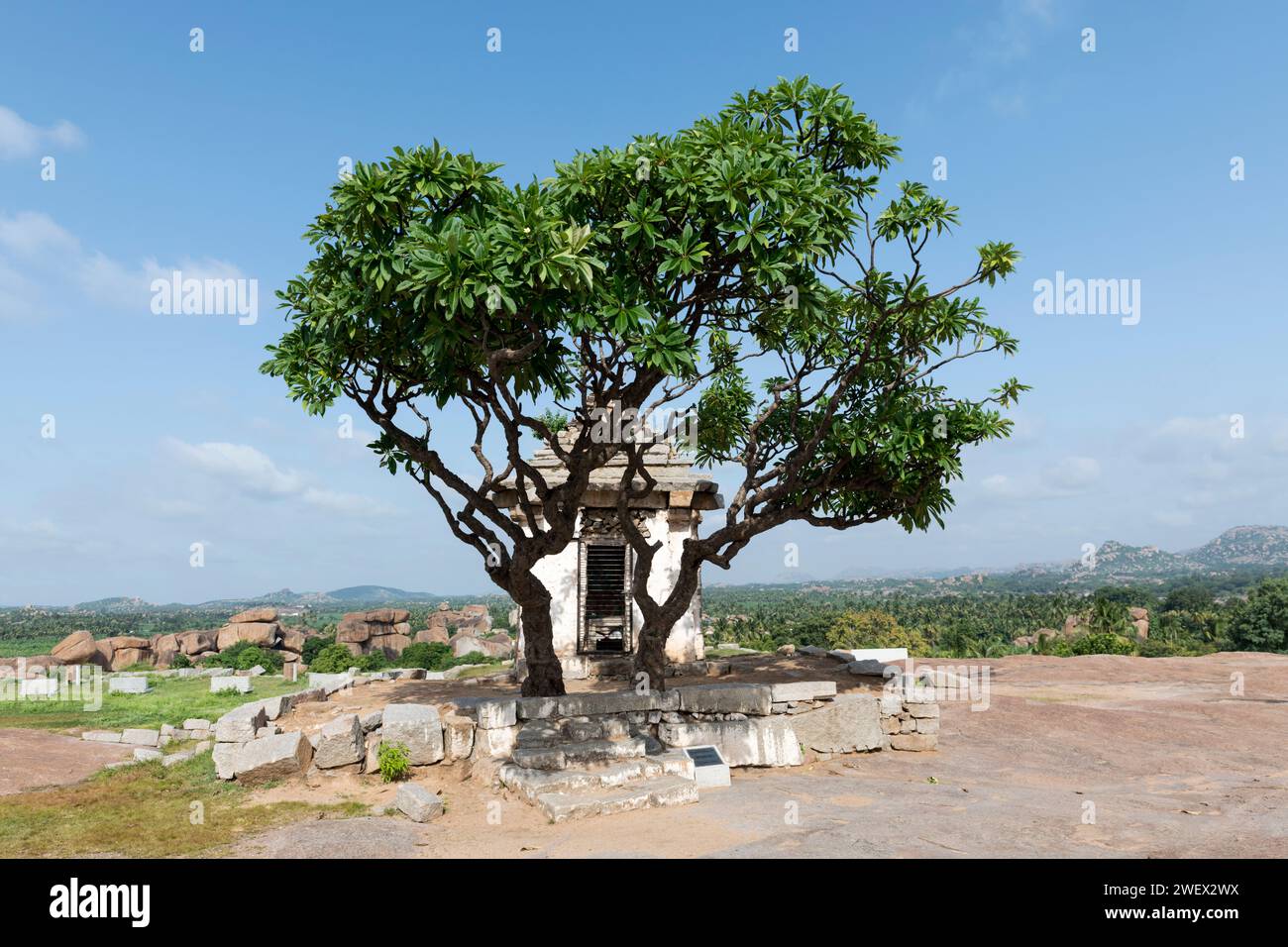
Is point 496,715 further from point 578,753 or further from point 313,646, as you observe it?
point 313,646

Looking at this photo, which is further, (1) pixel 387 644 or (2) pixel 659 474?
(1) pixel 387 644

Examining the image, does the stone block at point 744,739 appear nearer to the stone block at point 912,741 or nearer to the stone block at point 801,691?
the stone block at point 801,691

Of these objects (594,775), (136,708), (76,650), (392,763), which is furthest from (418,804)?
(76,650)

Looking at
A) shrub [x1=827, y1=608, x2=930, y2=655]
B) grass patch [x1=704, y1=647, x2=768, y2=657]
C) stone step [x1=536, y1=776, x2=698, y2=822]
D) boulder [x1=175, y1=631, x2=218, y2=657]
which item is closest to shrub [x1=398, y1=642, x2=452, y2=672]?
grass patch [x1=704, y1=647, x2=768, y2=657]

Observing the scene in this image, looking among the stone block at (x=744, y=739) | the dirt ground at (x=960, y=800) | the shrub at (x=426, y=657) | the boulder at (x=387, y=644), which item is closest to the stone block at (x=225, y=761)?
the dirt ground at (x=960, y=800)

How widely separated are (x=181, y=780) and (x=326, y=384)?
18.9 ft

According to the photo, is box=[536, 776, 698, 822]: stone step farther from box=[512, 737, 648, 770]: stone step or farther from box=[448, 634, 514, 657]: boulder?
box=[448, 634, 514, 657]: boulder

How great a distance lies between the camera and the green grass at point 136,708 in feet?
55.7

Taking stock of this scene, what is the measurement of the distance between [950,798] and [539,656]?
603cm

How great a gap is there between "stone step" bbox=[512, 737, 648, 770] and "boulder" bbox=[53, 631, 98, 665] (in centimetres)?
3151

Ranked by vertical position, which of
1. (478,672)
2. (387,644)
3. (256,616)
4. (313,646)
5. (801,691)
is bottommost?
(387,644)

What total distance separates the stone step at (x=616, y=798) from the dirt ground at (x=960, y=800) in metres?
0.17

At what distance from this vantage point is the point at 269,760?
1056 cm

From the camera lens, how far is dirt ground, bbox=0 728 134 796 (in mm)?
10914
